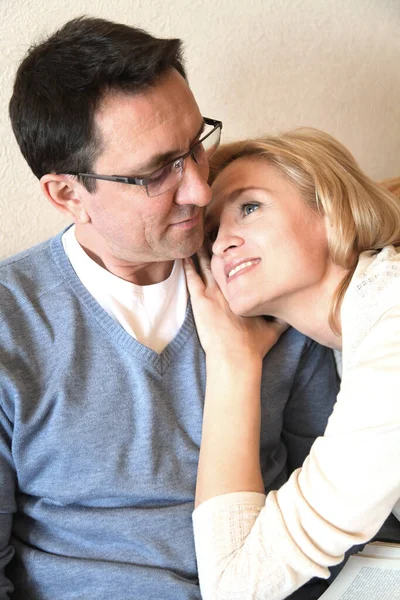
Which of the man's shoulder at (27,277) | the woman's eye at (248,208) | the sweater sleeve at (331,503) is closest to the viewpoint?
the sweater sleeve at (331,503)

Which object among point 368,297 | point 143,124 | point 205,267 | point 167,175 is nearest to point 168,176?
point 167,175

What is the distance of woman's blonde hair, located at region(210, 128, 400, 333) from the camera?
1409 mm

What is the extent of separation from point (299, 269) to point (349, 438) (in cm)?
37

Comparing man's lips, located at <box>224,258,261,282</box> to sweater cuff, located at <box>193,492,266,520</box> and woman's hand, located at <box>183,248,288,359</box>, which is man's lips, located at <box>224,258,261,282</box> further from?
sweater cuff, located at <box>193,492,266,520</box>

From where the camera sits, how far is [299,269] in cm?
139

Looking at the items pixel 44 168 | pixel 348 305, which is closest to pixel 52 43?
pixel 44 168

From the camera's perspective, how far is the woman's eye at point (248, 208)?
4.81ft

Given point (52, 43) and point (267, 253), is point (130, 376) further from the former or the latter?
point (52, 43)

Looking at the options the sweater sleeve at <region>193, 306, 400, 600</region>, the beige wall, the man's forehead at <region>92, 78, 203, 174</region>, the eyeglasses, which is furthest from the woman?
the beige wall

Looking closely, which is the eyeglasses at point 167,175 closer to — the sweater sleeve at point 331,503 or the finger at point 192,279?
the finger at point 192,279

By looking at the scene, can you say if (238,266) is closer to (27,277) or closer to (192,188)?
(192,188)

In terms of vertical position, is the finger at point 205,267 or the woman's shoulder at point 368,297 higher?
the woman's shoulder at point 368,297

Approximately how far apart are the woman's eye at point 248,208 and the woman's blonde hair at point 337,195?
0.09 meters

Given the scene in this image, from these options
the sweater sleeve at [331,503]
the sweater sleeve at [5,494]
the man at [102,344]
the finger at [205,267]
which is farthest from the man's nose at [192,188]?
the sweater sleeve at [5,494]
